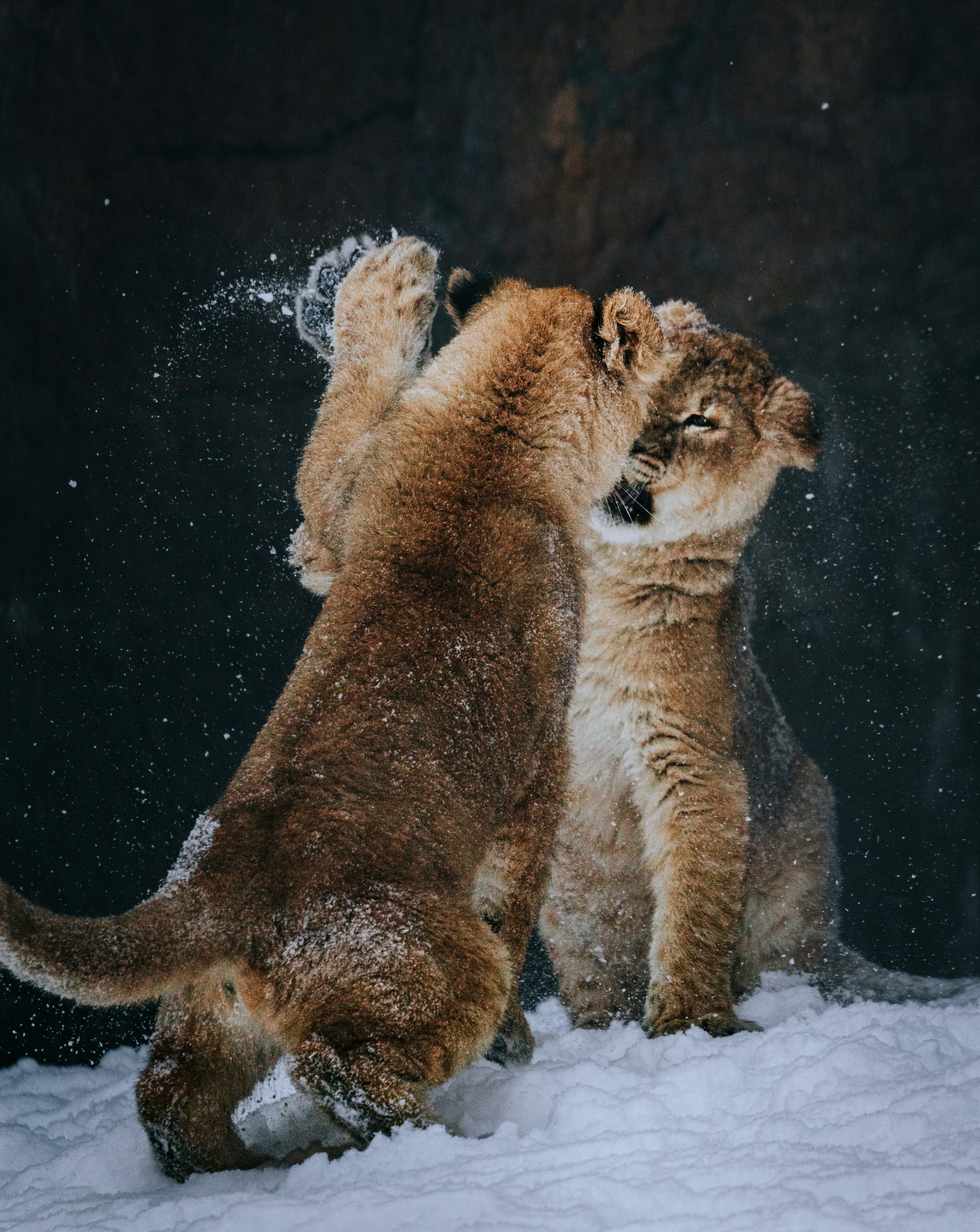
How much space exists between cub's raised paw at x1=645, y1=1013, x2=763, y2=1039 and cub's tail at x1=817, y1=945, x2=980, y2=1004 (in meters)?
0.61

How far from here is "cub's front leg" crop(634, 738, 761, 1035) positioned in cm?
314

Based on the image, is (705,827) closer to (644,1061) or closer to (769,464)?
(644,1061)

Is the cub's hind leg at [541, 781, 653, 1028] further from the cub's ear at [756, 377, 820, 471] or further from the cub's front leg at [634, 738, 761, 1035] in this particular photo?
the cub's ear at [756, 377, 820, 471]

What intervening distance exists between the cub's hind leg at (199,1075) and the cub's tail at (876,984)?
214 centimetres

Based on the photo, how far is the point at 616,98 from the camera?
3699 mm

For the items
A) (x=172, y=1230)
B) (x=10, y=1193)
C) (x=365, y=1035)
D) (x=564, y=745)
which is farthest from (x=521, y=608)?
(x=10, y=1193)

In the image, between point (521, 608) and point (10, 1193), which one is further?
point (10, 1193)

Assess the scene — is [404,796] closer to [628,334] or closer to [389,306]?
[628,334]

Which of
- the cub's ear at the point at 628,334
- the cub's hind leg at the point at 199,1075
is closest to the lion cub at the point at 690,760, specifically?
the cub's ear at the point at 628,334

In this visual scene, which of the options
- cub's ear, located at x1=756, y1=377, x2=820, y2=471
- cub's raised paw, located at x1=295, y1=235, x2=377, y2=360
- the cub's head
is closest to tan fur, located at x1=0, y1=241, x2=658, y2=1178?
the cub's head

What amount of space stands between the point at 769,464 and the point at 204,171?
96.8 inches

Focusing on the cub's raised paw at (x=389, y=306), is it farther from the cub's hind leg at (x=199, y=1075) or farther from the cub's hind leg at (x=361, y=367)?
the cub's hind leg at (x=199, y=1075)

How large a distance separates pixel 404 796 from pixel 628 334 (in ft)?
4.63

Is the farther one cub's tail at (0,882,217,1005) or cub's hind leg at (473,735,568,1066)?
cub's hind leg at (473,735,568,1066)
